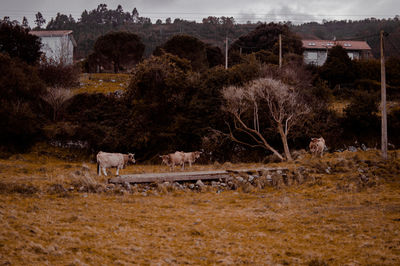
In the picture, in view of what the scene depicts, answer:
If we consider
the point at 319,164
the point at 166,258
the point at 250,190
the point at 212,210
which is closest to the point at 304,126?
the point at 319,164

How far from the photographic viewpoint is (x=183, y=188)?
1476 centimetres

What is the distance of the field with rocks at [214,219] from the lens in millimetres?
6695

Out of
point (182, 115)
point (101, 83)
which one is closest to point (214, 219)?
point (182, 115)

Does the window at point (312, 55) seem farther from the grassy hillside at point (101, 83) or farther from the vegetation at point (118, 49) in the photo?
the grassy hillside at point (101, 83)

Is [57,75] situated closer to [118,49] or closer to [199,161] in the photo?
[118,49]

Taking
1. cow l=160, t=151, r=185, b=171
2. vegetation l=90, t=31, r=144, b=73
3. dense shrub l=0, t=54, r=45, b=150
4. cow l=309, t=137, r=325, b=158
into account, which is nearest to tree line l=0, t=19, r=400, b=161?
dense shrub l=0, t=54, r=45, b=150

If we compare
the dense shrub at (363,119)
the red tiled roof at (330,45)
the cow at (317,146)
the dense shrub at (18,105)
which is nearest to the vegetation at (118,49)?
the dense shrub at (18,105)

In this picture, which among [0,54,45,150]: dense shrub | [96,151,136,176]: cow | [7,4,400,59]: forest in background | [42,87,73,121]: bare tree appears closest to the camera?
[96,151,136,176]: cow

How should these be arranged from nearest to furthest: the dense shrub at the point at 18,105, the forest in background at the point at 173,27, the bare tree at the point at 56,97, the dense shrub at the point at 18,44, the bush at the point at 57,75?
1. the dense shrub at the point at 18,105
2. the bare tree at the point at 56,97
3. the bush at the point at 57,75
4. the dense shrub at the point at 18,44
5. the forest in background at the point at 173,27

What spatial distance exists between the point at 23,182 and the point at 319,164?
13816 millimetres

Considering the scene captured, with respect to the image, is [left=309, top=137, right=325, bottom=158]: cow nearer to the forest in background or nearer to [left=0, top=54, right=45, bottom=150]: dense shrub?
[left=0, top=54, right=45, bottom=150]: dense shrub

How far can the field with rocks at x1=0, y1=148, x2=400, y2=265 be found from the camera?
670 centimetres

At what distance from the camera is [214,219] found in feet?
32.2

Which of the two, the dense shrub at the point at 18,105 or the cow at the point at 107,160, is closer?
Result: the cow at the point at 107,160
